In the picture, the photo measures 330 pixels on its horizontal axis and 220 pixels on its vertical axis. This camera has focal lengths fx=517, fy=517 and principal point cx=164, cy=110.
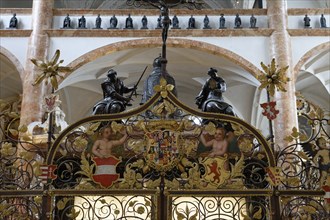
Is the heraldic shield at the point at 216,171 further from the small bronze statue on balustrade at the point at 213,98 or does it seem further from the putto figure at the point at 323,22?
the putto figure at the point at 323,22

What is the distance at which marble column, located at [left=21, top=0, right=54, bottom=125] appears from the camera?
11.8 meters

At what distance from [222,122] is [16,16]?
9306mm

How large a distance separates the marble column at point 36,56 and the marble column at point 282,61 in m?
5.45

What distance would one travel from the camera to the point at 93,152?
5.29 metres

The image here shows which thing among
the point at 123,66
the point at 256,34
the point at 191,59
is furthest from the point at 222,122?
the point at 123,66

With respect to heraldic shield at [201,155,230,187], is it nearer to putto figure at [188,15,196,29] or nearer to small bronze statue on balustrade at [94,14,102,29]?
putto figure at [188,15,196,29]

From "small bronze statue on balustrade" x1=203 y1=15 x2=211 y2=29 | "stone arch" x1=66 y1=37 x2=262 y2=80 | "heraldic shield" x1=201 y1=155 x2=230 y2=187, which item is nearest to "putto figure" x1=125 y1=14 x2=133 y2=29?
"stone arch" x1=66 y1=37 x2=262 y2=80

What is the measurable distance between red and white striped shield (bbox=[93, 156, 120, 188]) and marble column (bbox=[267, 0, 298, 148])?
654 cm

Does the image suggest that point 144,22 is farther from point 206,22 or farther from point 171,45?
point 206,22

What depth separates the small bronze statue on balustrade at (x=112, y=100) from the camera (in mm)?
7219

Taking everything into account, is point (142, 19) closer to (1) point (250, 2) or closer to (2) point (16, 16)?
(2) point (16, 16)

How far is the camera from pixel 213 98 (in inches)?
305

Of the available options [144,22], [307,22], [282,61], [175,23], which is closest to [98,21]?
[144,22]

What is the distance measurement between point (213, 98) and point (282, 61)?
5.20m
